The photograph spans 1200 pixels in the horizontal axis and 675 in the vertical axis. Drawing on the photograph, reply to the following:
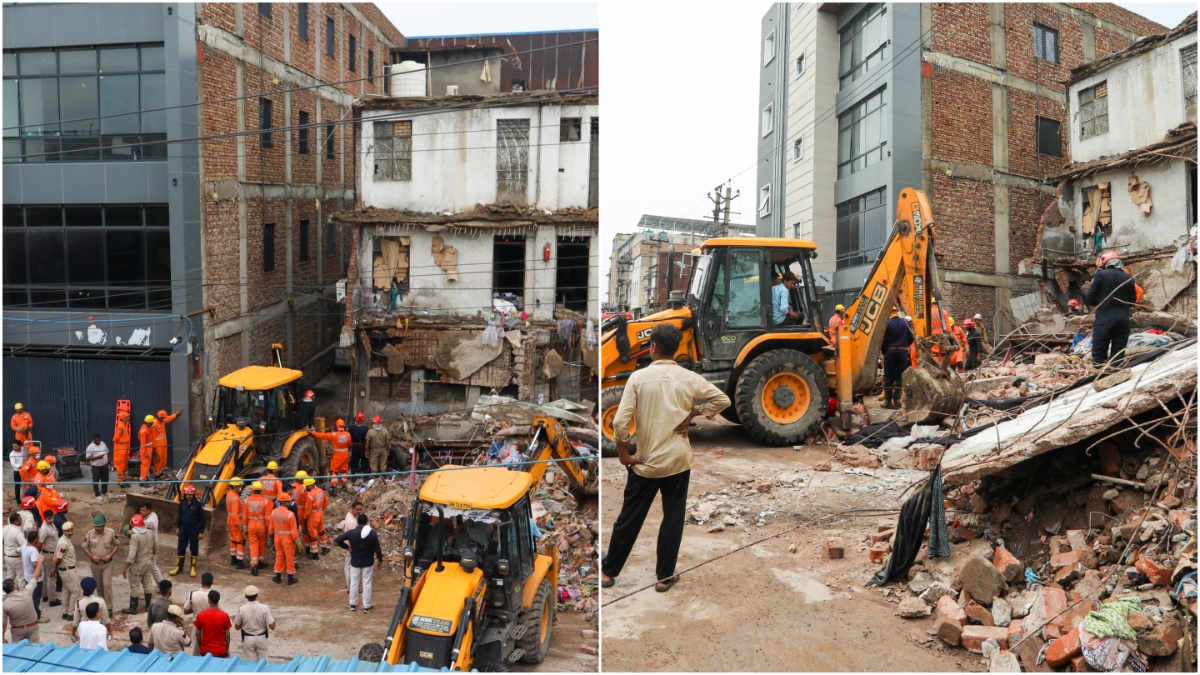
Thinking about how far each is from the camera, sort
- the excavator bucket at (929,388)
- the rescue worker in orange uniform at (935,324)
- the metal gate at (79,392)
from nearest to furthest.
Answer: the excavator bucket at (929,388) → the rescue worker in orange uniform at (935,324) → the metal gate at (79,392)

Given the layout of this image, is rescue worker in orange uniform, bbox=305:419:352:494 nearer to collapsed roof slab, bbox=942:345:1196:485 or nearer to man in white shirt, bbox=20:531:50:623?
man in white shirt, bbox=20:531:50:623

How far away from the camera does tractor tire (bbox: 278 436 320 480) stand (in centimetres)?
1375

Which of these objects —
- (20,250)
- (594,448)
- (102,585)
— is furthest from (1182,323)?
(20,250)

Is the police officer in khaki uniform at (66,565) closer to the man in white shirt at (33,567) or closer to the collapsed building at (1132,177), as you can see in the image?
the man in white shirt at (33,567)

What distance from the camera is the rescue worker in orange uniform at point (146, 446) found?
15172 millimetres

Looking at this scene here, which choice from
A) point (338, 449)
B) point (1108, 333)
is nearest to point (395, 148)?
point (338, 449)

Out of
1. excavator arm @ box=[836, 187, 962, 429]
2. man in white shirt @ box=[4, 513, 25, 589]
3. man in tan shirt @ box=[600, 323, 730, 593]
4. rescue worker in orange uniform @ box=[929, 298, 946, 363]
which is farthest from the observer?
rescue worker in orange uniform @ box=[929, 298, 946, 363]

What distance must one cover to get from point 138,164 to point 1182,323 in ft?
60.0

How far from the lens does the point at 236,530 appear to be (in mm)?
11352

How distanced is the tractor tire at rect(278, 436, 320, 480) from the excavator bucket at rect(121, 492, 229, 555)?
4.87 feet

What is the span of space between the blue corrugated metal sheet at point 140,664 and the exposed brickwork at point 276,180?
40.8 feet

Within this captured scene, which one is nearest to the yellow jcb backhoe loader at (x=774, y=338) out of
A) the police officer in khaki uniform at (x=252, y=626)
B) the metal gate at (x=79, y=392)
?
the police officer in khaki uniform at (x=252, y=626)

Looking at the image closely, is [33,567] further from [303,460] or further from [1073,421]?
[1073,421]

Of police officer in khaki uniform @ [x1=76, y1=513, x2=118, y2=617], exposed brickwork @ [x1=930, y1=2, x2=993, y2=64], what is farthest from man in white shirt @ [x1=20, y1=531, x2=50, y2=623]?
exposed brickwork @ [x1=930, y1=2, x2=993, y2=64]
